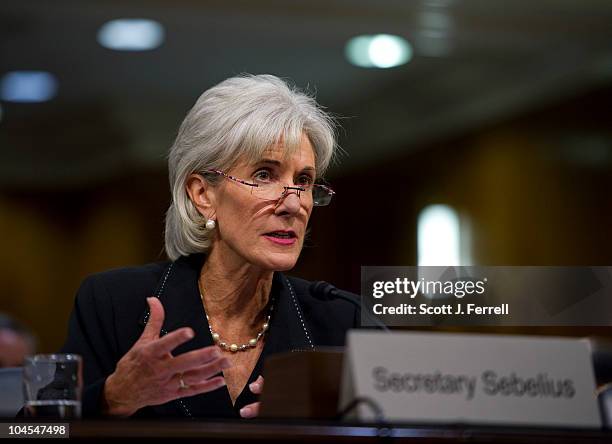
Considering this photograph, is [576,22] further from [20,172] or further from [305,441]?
[305,441]

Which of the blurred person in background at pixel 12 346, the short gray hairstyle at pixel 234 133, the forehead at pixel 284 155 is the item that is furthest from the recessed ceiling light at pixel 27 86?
the forehead at pixel 284 155

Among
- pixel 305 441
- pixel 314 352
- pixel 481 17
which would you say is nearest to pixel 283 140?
pixel 314 352

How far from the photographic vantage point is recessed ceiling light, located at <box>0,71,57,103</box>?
14.8 feet

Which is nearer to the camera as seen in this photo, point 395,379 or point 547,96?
point 395,379

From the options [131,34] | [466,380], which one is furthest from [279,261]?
[131,34]

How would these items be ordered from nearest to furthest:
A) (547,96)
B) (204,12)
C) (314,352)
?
(314,352) → (204,12) → (547,96)

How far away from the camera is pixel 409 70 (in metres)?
4.77

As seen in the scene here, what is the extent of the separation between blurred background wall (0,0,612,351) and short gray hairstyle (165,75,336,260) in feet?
7.67

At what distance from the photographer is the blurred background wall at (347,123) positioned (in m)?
4.39

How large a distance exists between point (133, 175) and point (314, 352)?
3.79 meters

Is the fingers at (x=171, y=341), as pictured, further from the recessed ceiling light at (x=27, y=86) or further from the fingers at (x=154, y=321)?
the recessed ceiling light at (x=27, y=86)

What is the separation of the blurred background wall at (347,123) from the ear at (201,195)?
2.36 meters

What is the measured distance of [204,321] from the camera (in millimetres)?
1826

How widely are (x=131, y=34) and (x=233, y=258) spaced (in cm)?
276
